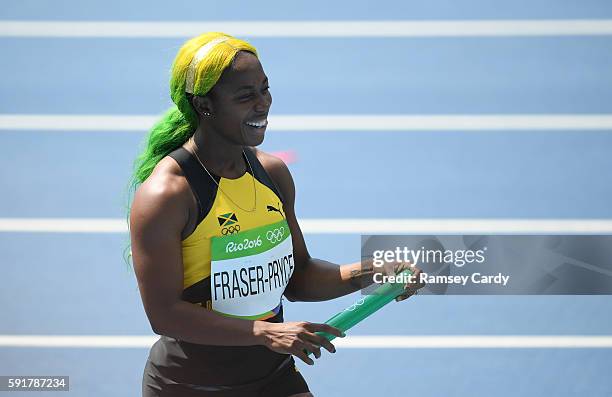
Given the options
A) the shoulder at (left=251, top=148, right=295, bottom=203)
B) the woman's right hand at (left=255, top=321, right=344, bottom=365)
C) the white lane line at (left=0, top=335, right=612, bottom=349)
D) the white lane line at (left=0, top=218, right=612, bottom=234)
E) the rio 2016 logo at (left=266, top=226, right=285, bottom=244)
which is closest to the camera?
the woman's right hand at (left=255, top=321, right=344, bottom=365)

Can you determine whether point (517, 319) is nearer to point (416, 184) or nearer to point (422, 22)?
point (416, 184)

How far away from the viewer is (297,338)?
1.91 metres

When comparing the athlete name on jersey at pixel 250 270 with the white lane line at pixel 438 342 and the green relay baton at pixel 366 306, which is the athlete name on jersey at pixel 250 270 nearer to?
the green relay baton at pixel 366 306

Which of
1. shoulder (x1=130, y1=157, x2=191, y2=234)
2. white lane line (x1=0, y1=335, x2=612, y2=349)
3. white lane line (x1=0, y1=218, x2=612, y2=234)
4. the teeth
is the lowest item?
white lane line (x1=0, y1=335, x2=612, y2=349)

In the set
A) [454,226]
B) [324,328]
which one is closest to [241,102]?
[324,328]

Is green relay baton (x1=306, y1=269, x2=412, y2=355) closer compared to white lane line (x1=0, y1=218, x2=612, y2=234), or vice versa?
green relay baton (x1=306, y1=269, x2=412, y2=355)

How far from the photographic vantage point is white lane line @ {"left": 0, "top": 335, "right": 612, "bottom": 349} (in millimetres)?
3652

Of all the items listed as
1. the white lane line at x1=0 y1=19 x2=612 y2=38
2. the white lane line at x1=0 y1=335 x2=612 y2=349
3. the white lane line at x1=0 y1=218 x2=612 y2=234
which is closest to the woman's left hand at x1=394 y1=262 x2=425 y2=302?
the white lane line at x1=0 y1=335 x2=612 y2=349

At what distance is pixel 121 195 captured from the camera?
401 centimetres

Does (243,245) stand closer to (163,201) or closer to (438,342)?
(163,201)

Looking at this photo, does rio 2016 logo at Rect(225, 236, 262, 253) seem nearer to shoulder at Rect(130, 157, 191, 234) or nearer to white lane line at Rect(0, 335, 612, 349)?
shoulder at Rect(130, 157, 191, 234)

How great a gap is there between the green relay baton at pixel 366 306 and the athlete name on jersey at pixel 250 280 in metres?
0.15

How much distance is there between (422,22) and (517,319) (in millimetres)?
1310

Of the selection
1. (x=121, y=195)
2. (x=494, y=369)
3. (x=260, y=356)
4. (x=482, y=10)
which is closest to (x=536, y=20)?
(x=482, y=10)
